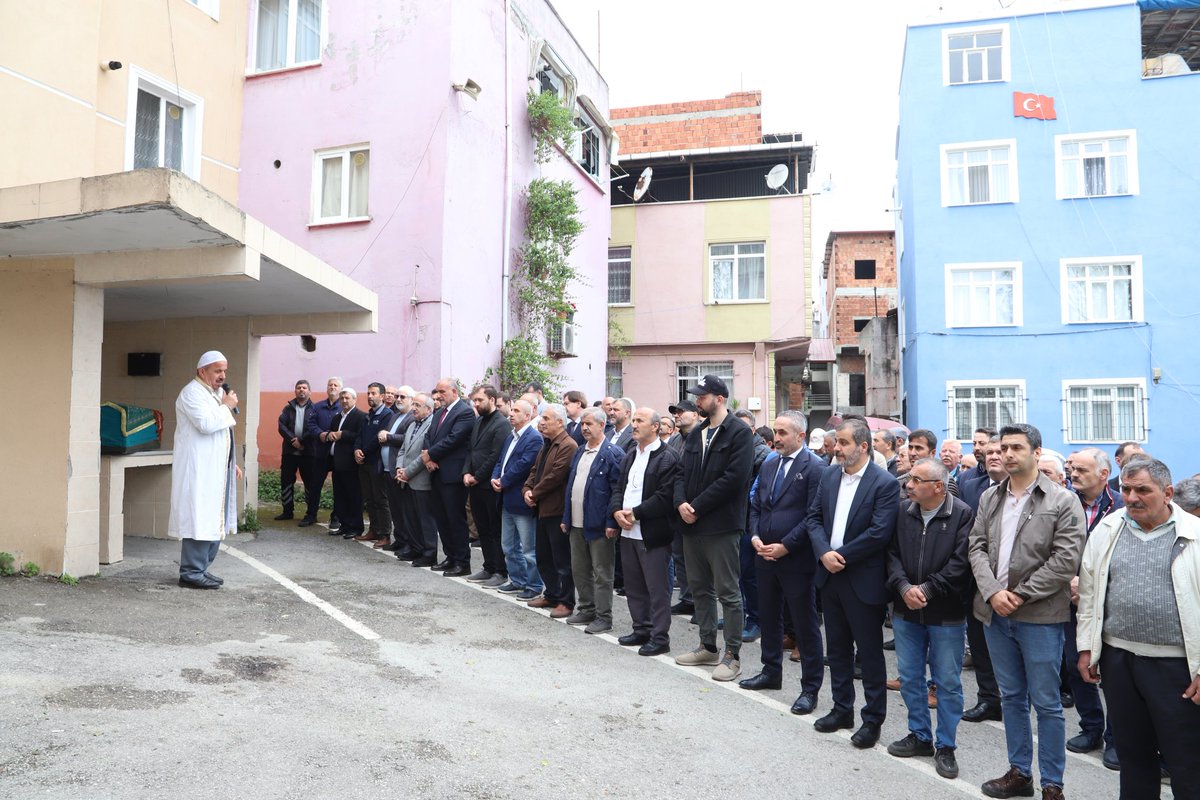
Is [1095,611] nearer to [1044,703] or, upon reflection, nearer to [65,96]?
[1044,703]

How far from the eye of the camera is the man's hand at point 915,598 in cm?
480

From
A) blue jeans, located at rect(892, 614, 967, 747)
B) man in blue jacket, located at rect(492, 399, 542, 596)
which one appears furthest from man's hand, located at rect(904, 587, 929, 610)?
man in blue jacket, located at rect(492, 399, 542, 596)

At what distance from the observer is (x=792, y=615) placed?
19.7ft

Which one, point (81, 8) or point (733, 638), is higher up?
point (81, 8)

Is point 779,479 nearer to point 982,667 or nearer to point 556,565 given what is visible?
point 982,667

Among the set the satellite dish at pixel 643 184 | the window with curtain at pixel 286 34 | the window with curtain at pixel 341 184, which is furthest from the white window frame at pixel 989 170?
the window with curtain at pixel 286 34

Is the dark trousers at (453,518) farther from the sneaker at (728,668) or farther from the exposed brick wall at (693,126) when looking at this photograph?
the exposed brick wall at (693,126)

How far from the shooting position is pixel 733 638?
21.2 ft

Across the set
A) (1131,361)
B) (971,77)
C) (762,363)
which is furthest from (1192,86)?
(762,363)

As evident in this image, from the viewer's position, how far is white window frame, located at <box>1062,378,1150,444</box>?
20438 mm

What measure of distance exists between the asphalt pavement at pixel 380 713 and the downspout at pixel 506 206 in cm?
925

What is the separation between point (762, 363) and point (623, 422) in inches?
587

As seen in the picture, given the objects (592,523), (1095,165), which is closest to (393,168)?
(592,523)

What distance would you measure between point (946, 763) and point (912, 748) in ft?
0.78
